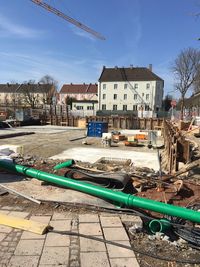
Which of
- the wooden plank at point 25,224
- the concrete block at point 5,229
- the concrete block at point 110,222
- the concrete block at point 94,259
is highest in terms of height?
the wooden plank at point 25,224

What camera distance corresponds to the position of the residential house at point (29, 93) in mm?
62653

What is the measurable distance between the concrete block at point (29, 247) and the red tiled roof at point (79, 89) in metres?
69.4

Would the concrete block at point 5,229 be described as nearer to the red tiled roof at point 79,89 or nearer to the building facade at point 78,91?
the building facade at point 78,91

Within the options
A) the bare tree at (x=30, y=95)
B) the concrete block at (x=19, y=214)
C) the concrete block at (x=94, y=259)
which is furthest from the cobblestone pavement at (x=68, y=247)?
the bare tree at (x=30, y=95)

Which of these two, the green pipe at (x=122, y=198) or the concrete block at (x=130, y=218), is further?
the concrete block at (x=130, y=218)

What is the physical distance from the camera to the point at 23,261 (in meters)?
2.78

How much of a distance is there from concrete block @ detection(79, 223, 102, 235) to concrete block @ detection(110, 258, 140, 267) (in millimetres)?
636

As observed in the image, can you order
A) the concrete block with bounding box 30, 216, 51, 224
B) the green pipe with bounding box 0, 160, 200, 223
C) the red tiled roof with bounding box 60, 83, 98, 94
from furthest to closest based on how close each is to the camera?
the red tiled roof with bounding box 60, 83, 98, 94
the concrete block with bounding box 30, 216, 51, 224
the green pipe with bounding box 0, 160, 200, 223

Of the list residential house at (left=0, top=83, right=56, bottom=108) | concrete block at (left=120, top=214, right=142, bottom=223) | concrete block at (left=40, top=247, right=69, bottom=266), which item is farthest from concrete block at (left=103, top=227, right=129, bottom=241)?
residential house at (left=0, top=83, right=56, bottom=108)

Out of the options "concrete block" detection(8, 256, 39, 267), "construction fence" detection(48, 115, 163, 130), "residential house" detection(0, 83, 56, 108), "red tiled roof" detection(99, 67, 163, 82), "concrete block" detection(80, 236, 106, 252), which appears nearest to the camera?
"concrete block" detection(8, 256, 39, 267)

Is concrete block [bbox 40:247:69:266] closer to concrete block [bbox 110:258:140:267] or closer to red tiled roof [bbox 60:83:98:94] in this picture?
concrete block [bbox 110:258:140:267]

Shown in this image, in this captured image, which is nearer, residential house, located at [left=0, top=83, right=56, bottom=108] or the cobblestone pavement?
the cobblestone pavement

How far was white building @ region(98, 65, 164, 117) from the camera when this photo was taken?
5712 centimetres

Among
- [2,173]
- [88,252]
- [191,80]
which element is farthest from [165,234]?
[191,80]
